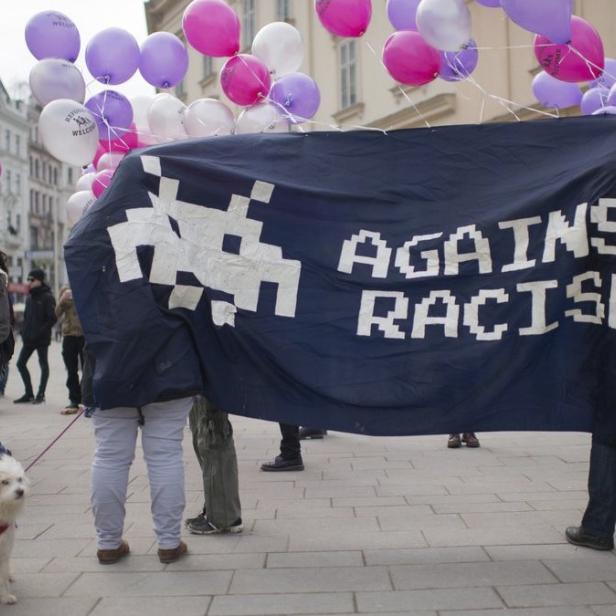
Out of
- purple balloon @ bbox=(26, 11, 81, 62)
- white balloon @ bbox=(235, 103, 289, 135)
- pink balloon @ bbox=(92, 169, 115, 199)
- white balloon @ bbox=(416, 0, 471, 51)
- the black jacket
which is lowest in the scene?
the black jacket

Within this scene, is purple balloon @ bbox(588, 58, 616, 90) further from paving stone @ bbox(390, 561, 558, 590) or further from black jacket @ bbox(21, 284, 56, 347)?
black jacket @ bbox(21, 284, 56, 347)

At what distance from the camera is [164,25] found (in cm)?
3044

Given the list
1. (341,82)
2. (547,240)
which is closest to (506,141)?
(547,240)

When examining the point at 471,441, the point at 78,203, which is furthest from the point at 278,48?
the point at 471,441

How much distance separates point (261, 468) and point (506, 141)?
346 cm

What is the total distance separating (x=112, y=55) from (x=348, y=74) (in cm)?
1507

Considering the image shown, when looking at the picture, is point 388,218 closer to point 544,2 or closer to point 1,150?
point 544,2

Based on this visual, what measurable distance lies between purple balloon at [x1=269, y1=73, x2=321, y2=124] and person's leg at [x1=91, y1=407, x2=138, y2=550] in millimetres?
3995

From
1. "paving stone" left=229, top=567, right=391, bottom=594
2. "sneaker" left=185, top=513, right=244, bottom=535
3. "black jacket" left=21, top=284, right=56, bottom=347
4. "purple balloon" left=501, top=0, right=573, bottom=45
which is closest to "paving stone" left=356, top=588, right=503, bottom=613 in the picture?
"paving stone" left=229, top=567, right=391, bottom=594

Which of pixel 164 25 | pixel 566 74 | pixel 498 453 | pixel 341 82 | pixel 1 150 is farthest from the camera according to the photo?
pixel 1 150

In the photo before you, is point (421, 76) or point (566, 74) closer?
point (566, 74)

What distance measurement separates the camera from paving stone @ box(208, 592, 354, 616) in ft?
11.1

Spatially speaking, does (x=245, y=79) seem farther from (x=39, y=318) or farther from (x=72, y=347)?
(x=39, y=318)

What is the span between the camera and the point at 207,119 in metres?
6.97
